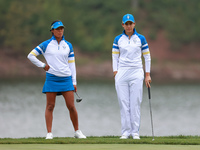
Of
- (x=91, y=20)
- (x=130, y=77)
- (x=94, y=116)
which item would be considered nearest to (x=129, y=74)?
(x=130, y=77)

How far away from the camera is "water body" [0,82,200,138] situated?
61.5 feet

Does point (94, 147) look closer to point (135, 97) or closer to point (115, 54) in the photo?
point (135, 97)

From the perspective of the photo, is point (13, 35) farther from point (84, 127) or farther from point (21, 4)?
point (84, 127)

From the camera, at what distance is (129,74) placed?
856 cm

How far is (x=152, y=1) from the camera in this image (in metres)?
71.8

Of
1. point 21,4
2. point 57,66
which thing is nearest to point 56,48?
point 57,66

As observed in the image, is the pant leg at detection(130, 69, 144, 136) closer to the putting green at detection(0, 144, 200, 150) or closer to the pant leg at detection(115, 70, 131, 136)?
the pant leg at detection(115, 70, 131, 136)

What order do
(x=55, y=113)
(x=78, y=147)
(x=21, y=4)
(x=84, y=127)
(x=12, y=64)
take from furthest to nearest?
(x=21, y=4) → (x=12, y=64) → (x=55, y=113) → (x=84, y=127) → (x=78, y=147)

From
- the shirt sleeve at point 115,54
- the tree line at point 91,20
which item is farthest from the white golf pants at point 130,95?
the tree line at point 91,20

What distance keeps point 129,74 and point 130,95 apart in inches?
12.7

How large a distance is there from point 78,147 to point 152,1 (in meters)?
66.0

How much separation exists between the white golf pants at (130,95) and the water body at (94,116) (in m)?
8.67

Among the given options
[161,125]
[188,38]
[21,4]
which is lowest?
[161,125]

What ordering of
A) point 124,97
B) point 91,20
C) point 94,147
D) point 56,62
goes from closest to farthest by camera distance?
1. point 94,147
2. point 56,62
3. point 124,97
4. point 91,20
